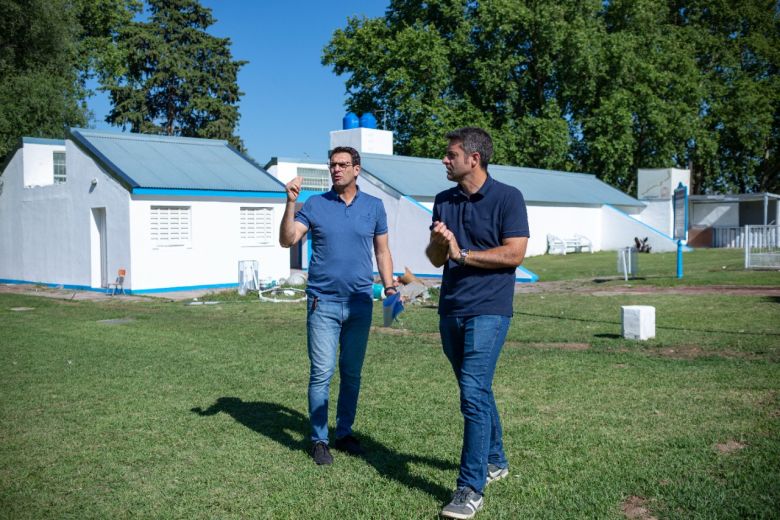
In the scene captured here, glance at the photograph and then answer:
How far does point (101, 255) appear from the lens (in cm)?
2155

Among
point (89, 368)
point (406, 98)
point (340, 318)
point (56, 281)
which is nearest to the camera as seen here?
point (340, 318)

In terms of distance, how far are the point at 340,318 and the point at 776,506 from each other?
9.60 feet

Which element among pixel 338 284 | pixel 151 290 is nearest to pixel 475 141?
pixel 338 284

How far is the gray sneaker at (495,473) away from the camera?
15.9 ft

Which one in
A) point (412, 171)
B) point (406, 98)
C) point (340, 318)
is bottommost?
point (340, 318)

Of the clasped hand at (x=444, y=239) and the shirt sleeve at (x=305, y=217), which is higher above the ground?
the shirt sleeve at (x=305, y=217)

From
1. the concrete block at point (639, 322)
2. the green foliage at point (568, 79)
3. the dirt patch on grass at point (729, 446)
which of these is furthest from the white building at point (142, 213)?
the green foliage at point (568, 79)

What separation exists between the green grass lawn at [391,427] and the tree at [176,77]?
40412 mm

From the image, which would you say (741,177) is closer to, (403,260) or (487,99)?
(487,99)

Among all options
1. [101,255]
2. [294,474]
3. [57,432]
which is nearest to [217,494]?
[294,474]

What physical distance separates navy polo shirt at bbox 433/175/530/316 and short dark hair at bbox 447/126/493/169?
6.1 inches

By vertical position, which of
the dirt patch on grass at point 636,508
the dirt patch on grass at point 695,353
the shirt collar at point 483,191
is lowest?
the dirt patch on grass at point 636,508

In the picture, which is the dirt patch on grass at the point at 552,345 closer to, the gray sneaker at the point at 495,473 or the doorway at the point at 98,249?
the gray sneaker at the point at 495,473

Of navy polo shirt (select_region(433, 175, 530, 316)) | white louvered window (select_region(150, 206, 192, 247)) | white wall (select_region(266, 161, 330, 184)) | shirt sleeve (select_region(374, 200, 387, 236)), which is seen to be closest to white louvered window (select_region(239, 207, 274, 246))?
white louvered window (select_region(150, 206, 192, 247))
